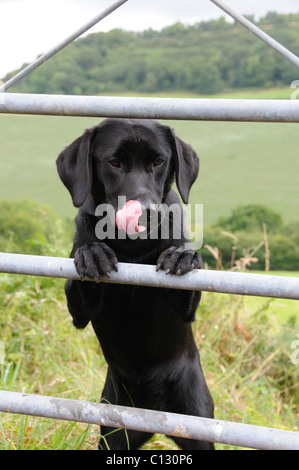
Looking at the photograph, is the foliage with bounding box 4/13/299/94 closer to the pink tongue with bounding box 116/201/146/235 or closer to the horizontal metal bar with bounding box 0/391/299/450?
the pink tongue with bounding box 116/201/146/235

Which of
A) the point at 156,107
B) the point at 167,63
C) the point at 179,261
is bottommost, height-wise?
the point at 167,63

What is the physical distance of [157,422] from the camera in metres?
1.72

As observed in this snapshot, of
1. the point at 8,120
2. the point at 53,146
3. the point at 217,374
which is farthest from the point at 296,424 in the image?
the point at 8,120

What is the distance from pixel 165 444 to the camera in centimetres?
297

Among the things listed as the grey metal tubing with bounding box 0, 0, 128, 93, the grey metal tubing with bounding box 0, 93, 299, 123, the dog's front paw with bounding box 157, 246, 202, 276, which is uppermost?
the grey metal tubing with bounding box 0, 0, 128, 93

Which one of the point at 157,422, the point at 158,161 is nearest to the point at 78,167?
the point at 158,161

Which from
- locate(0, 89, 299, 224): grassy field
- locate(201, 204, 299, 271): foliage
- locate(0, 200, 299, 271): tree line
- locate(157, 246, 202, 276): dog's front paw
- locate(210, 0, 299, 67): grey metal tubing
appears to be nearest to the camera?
locate(157, 246, 202, 276): dog's front paw

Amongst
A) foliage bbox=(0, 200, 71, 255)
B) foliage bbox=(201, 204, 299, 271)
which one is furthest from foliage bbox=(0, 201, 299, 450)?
foliage bbox=(201, 204, 299, 271)

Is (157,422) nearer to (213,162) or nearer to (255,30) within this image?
(255,30)

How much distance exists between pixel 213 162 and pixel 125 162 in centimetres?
520

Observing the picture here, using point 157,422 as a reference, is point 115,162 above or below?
above

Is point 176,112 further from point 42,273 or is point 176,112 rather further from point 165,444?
point 165,444

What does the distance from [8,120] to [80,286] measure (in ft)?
16.9

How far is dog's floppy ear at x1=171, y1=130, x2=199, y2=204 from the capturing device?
7.70ft
